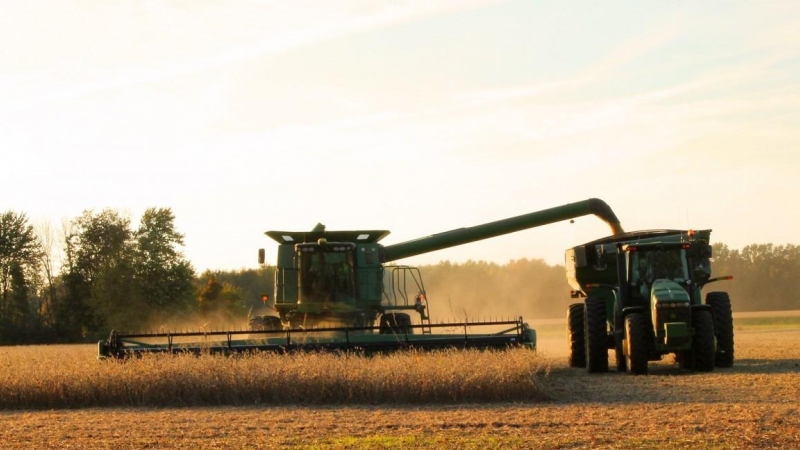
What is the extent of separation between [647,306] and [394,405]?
522cm

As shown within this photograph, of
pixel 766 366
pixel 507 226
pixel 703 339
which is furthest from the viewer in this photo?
pixel 507 226

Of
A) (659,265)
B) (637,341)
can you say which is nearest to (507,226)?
(659,265)

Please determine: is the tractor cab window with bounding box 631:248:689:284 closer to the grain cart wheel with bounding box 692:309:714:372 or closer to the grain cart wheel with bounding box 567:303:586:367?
the grain cart wheel with bounding box 692:309:714:372

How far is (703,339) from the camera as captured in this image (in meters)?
15.4

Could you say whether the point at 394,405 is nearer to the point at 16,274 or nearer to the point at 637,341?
the point at 637,341

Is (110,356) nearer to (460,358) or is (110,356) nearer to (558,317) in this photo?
(460,358)

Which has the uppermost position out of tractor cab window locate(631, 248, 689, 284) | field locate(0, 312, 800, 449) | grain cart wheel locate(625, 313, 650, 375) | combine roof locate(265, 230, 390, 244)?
combine roof locate(265, 230, 390, 244)

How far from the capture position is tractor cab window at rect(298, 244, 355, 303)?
65.0ft

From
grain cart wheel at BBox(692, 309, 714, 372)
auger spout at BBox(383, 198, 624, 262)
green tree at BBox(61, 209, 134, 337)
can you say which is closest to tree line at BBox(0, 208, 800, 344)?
green tree at BBox(61, 209, 134, 337)


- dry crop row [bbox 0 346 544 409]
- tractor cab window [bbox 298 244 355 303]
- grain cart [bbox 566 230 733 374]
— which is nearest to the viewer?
dry crop row [bbox 0 346 544 409]

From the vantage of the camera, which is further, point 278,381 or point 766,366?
point 766,366

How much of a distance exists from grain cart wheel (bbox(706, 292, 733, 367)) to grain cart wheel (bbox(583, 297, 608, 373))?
167 cm

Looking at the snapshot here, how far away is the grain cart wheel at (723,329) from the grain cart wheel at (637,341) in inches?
60.0

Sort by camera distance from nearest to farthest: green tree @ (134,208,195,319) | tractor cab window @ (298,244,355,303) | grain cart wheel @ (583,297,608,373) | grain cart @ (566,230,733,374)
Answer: grain cart @ (566,230,733,374), grain cart wheel @ (583,297,608,373), tractor cab window @ (298,244,355,303), green tree @ (134,208,195,319)
